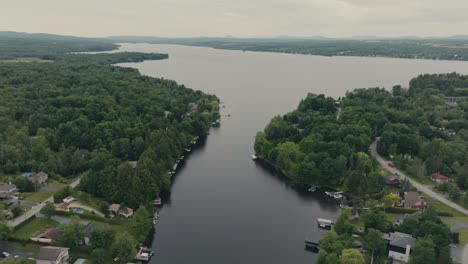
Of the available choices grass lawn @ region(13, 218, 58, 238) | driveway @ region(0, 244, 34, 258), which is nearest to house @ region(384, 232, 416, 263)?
driveway @ region(0, 244, 34, 258)

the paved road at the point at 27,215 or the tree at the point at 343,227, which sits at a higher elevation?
the tree at the point at 343,227

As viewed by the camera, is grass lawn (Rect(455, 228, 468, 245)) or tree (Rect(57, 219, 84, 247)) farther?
grass lawn (Rect(455, 228, 468, 245))

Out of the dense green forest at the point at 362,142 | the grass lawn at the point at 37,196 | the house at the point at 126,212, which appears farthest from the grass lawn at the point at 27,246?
the dense green forest at the point at 362,142

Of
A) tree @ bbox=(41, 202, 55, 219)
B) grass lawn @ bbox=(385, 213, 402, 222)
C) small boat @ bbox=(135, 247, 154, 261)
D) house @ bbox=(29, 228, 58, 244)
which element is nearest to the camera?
small boat @ bbox=(135, 247, 154, 261)

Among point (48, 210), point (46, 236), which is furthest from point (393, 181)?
point (48, 210)

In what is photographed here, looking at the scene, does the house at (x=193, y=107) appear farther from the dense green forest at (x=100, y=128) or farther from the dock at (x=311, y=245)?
the dock at (x=311, y=245)

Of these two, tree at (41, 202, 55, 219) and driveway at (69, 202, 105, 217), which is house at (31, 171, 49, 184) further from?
tree at (41, 202, 55, 219)
